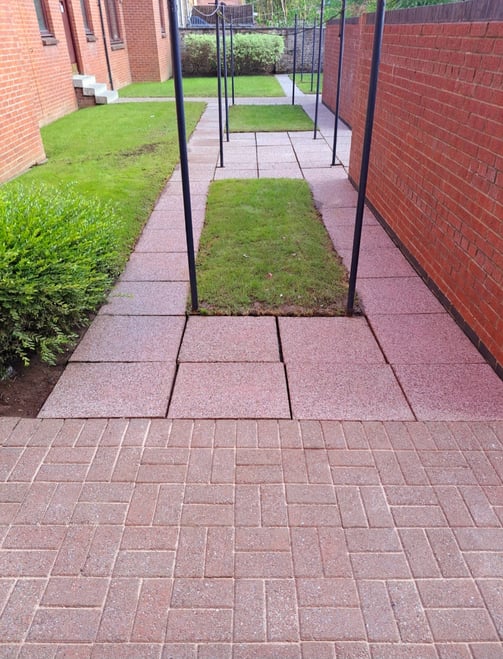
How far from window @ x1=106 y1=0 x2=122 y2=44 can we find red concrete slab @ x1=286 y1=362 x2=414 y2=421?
1707cm

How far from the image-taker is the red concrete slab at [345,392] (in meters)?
2.69

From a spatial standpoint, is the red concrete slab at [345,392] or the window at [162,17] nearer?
the red concrete slab at [345,392]

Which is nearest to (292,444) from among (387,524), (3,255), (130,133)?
(387,524)

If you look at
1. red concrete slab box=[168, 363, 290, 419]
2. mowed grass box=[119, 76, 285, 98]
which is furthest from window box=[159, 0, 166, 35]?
red concrete slab box=[168, 363, 290, 419]

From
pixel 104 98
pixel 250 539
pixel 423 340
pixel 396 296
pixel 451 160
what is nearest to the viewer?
pixel 250 539

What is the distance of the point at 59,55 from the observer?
11414 millimetres

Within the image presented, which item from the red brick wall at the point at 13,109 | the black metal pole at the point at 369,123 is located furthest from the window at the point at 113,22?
the black metal pole at the point at 369,123

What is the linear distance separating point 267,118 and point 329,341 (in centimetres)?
930

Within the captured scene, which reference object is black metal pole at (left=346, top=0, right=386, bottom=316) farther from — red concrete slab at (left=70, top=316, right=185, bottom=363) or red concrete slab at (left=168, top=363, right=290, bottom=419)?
red concrete slab at (left=70, top=316, right=185, bottom=363)

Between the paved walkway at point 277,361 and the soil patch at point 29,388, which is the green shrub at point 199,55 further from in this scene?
the soil patch at point 29,388

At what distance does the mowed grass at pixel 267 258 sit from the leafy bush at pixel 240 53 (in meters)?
16.0

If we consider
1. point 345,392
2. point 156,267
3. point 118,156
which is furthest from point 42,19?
point 345,392

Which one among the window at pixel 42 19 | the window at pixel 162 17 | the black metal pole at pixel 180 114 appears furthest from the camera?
the window at pixel 162 17

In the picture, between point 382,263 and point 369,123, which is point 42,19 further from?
point 369,123
